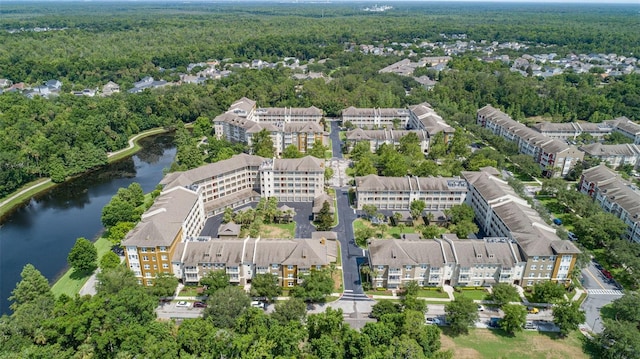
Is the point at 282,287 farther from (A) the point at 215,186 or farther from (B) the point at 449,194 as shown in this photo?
(B) the point at 449,194

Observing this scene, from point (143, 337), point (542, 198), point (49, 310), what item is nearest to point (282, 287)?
point (143, 337)

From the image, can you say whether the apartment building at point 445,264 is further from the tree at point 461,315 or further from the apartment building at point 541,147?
the apartment building at point 541,147

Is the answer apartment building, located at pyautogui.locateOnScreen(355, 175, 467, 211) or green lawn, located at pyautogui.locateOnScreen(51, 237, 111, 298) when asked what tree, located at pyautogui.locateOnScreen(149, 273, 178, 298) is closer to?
green lawn, located at pyautogui.locateOnScreen(51, 237, 111, 298)

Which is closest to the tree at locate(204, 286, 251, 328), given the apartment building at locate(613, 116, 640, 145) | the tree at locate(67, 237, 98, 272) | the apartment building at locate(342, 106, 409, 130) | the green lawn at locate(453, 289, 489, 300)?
the tree at locate(67, 237, 98, 272)

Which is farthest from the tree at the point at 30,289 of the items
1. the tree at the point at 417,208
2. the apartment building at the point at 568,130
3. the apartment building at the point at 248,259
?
the apartment building at the point at 568,130

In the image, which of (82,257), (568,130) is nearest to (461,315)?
(82,257)

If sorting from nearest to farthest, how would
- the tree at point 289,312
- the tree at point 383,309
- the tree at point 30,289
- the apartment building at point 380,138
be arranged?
1. the tree at point 289,312
2. the tree at point 383,309
3. the tree at point 30,289
4. the apartment building at point 380,138

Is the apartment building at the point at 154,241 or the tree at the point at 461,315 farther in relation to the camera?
the apartment building at the point at 154,241
